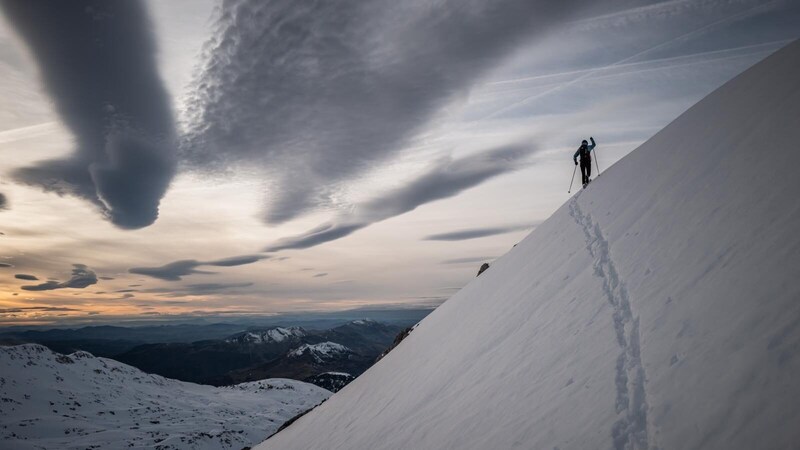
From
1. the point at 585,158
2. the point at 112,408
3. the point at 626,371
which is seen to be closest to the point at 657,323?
the point at 626,371

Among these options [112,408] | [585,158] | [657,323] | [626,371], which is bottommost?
[112,408]

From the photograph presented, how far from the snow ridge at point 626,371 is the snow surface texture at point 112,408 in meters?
55.4

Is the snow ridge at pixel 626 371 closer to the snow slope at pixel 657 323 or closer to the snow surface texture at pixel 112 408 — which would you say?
the snow slope at pixel 657 323

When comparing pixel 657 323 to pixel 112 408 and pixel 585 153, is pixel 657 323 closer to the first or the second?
pixel 585 153

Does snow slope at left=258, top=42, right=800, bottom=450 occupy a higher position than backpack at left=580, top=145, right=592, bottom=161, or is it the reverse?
backpack at left=580, top=145, right=592, bottom=161

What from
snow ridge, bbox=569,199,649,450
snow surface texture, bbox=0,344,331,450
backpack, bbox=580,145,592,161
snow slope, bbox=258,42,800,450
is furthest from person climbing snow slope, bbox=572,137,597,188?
snow surface texture, bbox=0,344,331,450

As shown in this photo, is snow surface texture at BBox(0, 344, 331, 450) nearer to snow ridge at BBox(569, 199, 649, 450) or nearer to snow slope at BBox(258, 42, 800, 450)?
snow slope at BBox(258, 42, 800, 450)

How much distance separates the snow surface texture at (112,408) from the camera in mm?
44656

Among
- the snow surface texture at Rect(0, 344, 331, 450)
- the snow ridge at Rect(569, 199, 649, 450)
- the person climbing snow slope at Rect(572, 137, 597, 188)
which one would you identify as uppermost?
the person climbing snow slope at Rect(572, 137, 597, 188)

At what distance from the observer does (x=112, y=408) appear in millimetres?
59844

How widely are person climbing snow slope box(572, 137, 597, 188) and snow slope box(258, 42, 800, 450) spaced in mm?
Result: 3812

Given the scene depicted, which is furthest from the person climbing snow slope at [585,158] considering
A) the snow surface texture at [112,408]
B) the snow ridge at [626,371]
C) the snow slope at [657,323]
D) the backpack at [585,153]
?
the snow surface texture at [112,408]

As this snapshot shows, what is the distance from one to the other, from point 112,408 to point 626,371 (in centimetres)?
8407

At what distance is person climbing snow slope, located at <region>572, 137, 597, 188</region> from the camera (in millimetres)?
17297
